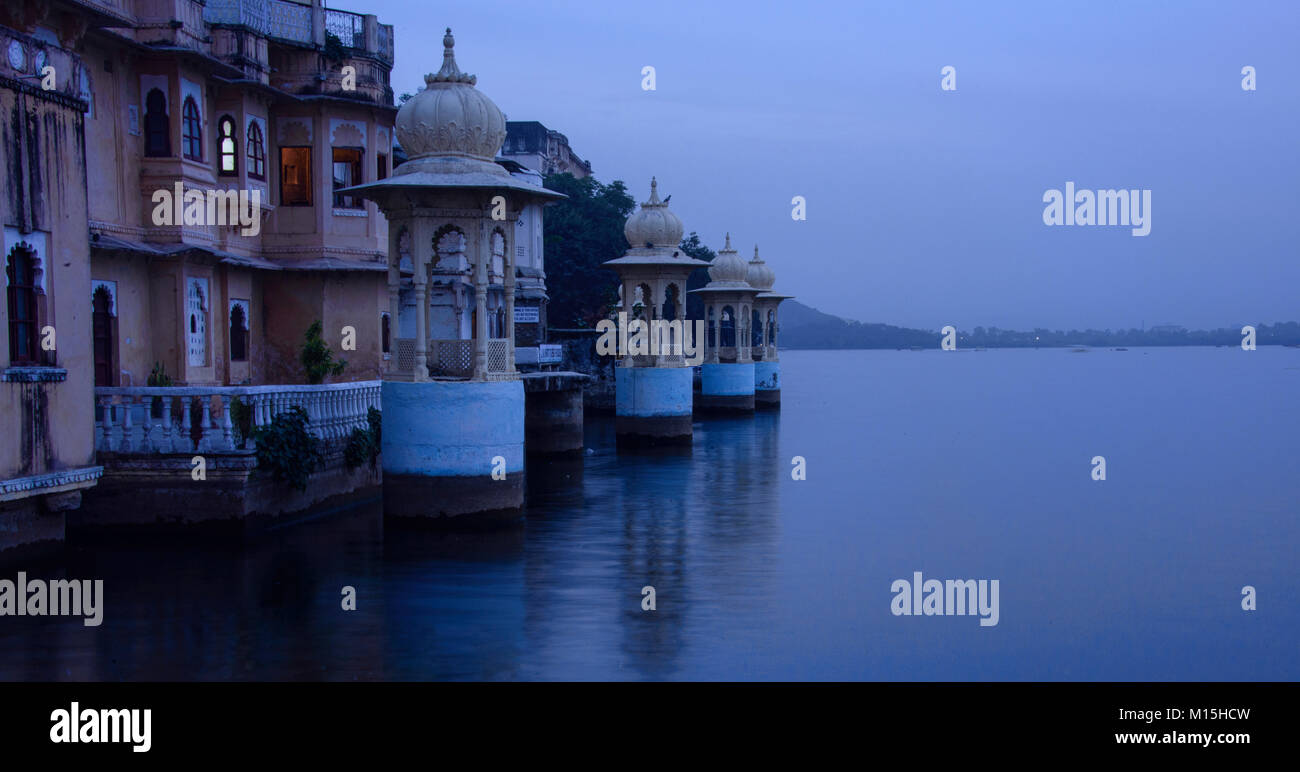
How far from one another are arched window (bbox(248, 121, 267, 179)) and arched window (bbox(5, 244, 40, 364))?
30.3 ft

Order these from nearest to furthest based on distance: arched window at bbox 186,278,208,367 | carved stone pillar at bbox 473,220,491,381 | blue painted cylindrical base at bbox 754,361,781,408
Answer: carved stone pillar at bbox 473,220,491,381, arched window at bbox 186,278,208,367, blue painted cylindrical base at bbox 754,361,781,408

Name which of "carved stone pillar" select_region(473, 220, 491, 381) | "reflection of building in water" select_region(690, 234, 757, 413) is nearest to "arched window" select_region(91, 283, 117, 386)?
"carved stone pillar" select_region(473, 220, 491, 381)

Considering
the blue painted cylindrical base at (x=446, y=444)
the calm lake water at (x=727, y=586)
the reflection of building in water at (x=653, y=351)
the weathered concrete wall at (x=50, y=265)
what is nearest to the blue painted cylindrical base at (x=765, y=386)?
the reflection of building in water at (x=653, y=351)

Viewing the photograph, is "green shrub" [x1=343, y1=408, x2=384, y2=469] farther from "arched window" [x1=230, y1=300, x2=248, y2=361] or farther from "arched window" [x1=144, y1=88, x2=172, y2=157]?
"arched window" [x1=144, y1=88, x2=172, y2=157]

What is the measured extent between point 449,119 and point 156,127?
6.50m

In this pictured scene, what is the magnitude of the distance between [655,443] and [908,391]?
52.5 metres

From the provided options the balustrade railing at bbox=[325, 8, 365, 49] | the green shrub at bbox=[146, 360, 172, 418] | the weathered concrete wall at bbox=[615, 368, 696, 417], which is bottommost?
the weathered concrete wall at bbox=[615, 368, 696, 417]

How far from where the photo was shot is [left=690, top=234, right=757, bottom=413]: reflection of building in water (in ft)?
153

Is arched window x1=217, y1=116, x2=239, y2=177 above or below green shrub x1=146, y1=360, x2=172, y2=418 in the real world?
above

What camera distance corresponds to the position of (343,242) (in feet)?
79.6

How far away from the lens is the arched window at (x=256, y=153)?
22.9 metres

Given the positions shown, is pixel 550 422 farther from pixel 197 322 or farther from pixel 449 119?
pixel 449 119

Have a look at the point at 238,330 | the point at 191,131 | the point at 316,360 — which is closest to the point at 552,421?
the point at 316,360

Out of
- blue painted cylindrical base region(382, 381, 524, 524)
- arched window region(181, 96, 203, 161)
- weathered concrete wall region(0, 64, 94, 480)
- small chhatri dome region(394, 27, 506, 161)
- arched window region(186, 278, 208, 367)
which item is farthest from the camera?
arched window region(186, 278, 208, 367)
